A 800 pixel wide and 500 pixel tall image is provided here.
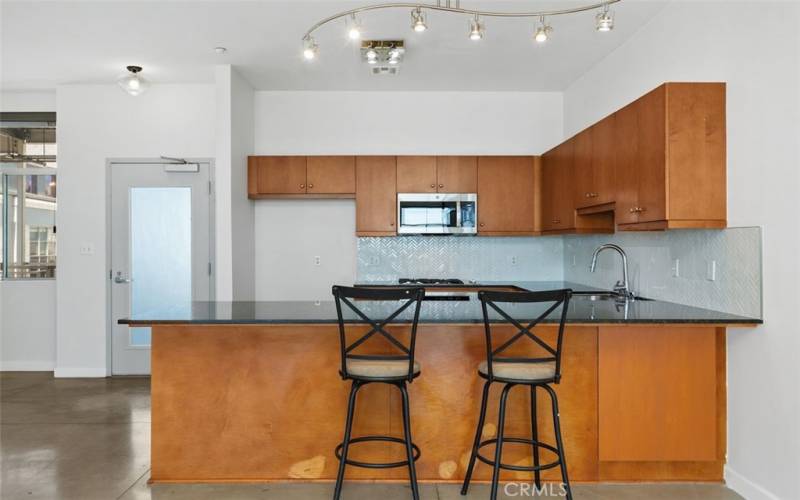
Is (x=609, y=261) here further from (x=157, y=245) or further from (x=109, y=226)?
(x=109, y=226)

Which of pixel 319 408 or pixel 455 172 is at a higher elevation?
pixel 455 172

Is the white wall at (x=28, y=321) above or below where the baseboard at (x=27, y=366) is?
above

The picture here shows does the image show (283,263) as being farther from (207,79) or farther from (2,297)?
(2,297)

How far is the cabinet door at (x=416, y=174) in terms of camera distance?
15.8ft

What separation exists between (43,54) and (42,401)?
289cm

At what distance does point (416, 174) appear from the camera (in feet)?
15.8

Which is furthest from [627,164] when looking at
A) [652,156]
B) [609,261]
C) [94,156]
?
[94,156]

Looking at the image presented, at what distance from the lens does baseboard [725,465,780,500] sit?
2.47 m

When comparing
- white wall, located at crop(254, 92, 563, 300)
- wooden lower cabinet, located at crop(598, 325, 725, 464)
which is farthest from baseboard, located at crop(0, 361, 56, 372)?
wooden lower cabinet, located at crop(598, 325, 725, 464)

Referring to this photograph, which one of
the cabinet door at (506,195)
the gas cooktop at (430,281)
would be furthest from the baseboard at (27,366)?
the cabinet door at (506,195)

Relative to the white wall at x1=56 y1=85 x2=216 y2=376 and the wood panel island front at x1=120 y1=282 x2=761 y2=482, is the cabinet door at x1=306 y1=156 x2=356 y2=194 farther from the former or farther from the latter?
the wood panel island front at x1=120 y1=282 x2=761 y2=482

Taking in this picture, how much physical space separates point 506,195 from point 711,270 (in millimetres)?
2223

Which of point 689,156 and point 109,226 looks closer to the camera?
point 689,156

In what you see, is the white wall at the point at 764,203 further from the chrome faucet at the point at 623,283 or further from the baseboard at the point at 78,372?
the baseboard at the point at 78,372
